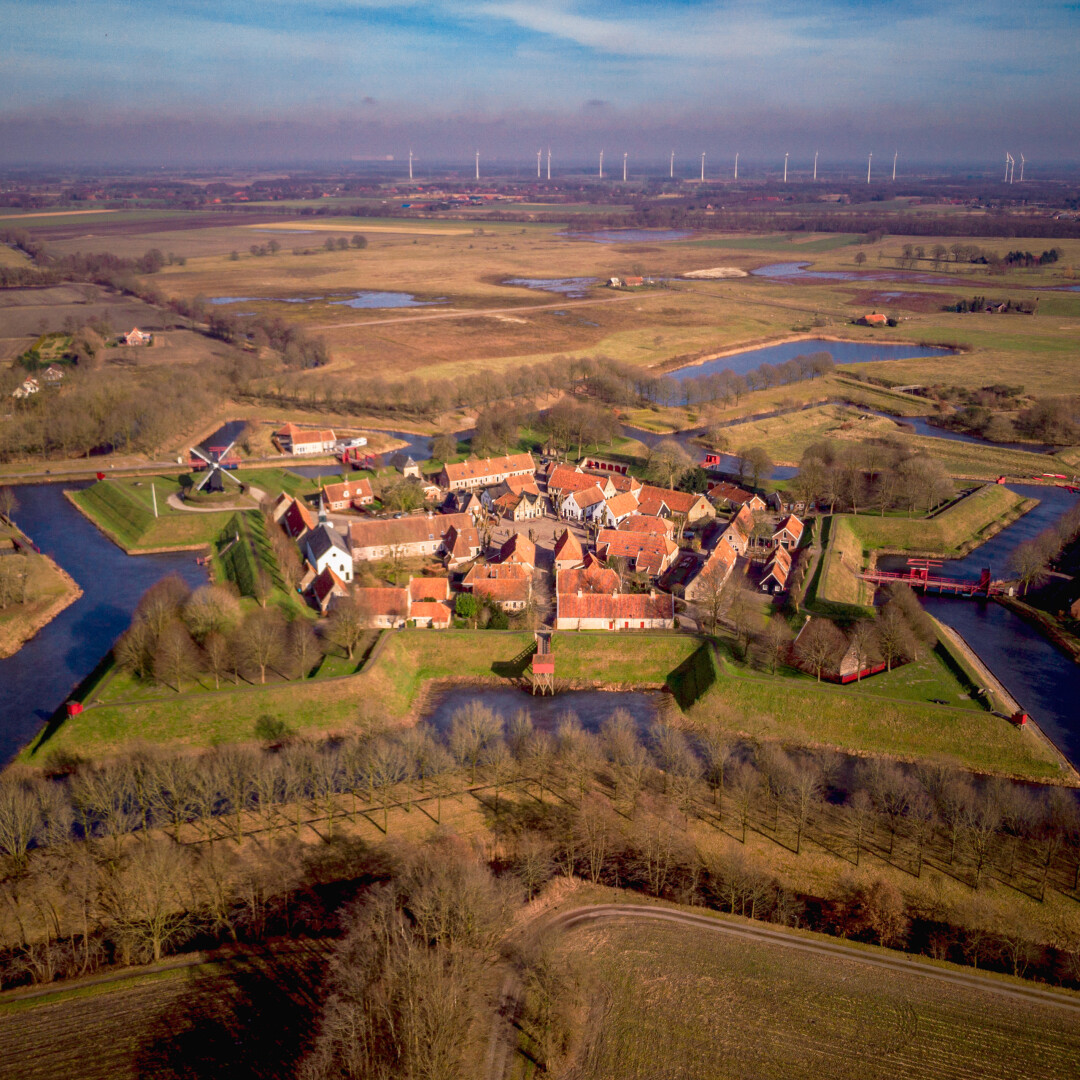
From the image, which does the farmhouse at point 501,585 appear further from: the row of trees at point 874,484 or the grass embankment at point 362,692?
the row of trees at point 874,484

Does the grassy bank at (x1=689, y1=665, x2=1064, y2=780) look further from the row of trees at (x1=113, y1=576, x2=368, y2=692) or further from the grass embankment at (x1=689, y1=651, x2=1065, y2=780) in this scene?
the row of trees at (x1=113, y1=576, x2=368, y2=692)

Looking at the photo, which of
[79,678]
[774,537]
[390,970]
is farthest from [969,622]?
[79,678]

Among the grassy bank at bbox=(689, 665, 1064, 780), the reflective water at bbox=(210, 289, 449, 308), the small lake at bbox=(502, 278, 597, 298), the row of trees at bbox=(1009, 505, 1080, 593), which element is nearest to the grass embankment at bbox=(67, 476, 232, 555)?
the grassy bank at bbox=(689, 665, 1064, 780)

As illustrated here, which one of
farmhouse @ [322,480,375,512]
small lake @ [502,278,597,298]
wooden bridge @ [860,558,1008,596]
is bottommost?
wooden bridge @ [860,558,1008,596]

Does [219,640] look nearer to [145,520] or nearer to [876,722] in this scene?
[145,520]

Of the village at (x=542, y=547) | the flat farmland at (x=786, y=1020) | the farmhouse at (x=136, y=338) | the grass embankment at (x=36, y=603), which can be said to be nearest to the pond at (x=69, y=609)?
the grass embankment at (x=36, y=603)
